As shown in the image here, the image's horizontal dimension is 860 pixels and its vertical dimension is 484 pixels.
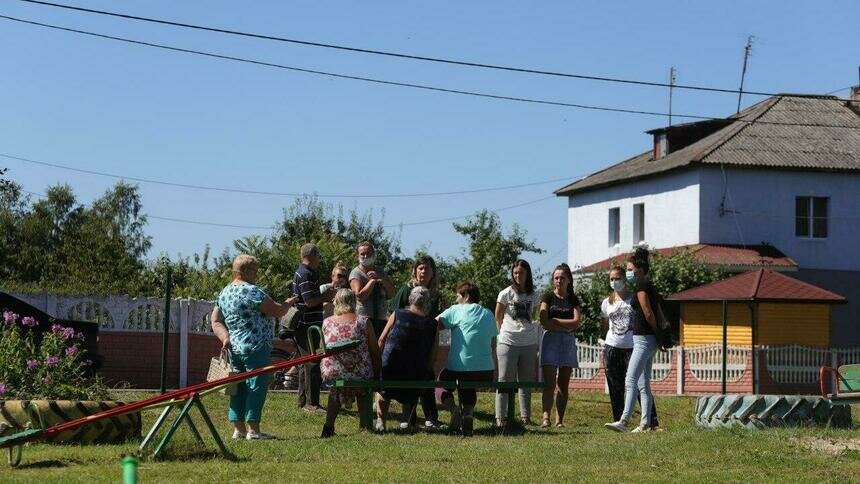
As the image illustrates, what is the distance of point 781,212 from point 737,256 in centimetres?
311

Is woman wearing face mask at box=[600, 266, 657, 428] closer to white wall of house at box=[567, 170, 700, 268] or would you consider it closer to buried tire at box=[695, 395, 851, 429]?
buried tire at box=[695, 395, 851, 429]

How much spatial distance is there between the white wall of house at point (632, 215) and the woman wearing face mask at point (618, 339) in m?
30.6

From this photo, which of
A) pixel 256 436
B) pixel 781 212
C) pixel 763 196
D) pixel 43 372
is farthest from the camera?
pixel 781 212

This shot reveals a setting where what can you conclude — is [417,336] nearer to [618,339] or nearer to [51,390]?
[618,339]

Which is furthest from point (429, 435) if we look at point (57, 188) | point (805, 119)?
point (57, 188)

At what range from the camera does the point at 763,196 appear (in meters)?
46.0

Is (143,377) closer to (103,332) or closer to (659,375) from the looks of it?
(103,332)

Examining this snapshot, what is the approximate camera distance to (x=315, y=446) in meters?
11.8

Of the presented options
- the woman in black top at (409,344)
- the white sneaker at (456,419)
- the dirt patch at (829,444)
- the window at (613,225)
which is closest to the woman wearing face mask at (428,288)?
the woman in black top at (409,344)

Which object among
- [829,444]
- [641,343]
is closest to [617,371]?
[641,343]

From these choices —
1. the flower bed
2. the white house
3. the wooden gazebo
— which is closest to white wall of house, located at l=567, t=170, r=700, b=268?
the white house

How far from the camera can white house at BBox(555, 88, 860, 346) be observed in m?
45.6

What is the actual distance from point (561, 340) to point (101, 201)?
240 ft

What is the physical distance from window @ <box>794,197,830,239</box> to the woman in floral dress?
3538cm
